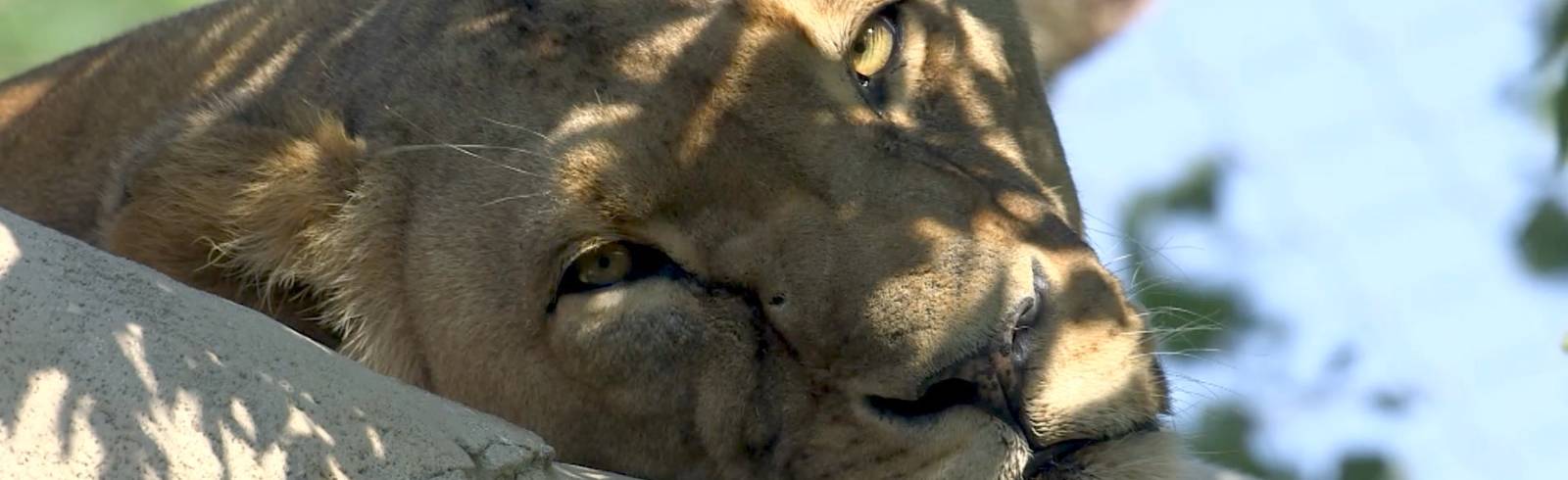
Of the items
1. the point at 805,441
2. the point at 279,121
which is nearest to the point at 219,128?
the point at 279,121

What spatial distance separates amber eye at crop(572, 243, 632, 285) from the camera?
3.09 m

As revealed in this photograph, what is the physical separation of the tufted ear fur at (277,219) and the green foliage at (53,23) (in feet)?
23.6

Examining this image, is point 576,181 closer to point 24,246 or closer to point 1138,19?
point 24,246

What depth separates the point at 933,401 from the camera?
2771 millimetres

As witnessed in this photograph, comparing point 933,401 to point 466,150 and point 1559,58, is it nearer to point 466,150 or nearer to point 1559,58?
point 466,150

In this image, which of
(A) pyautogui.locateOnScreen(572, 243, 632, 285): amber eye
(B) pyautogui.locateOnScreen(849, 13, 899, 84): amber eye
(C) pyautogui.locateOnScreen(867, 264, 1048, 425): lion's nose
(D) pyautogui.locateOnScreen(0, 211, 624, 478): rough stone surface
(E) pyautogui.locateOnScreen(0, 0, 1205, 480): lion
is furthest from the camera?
(B) pyautogui.locateOnScreen(849, 13, 899, 84): amber eye

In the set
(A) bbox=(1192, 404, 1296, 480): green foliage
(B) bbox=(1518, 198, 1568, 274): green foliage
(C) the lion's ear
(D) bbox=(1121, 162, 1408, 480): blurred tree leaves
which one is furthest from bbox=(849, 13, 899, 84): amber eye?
(C) the lion's ear

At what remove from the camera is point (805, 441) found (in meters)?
2.91

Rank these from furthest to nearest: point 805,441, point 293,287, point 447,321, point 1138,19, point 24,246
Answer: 1. point 1138,19
2. point 293,287
3. point 447,321
4. point 805,441
5. point 24,246

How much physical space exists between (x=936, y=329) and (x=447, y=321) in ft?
3.08

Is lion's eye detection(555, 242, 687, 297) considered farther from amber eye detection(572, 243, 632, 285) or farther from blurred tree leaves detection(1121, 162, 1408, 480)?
blurred tree leaves detection(1121, 162, 1408, 480)

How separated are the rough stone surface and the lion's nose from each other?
554 mm

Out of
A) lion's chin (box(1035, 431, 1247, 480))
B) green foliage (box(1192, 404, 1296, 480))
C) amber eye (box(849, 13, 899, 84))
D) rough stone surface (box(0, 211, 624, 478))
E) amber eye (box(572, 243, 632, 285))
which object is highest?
rough stone surface (box(0, 211, 624, 478))

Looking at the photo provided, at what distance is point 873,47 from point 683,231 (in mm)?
533
